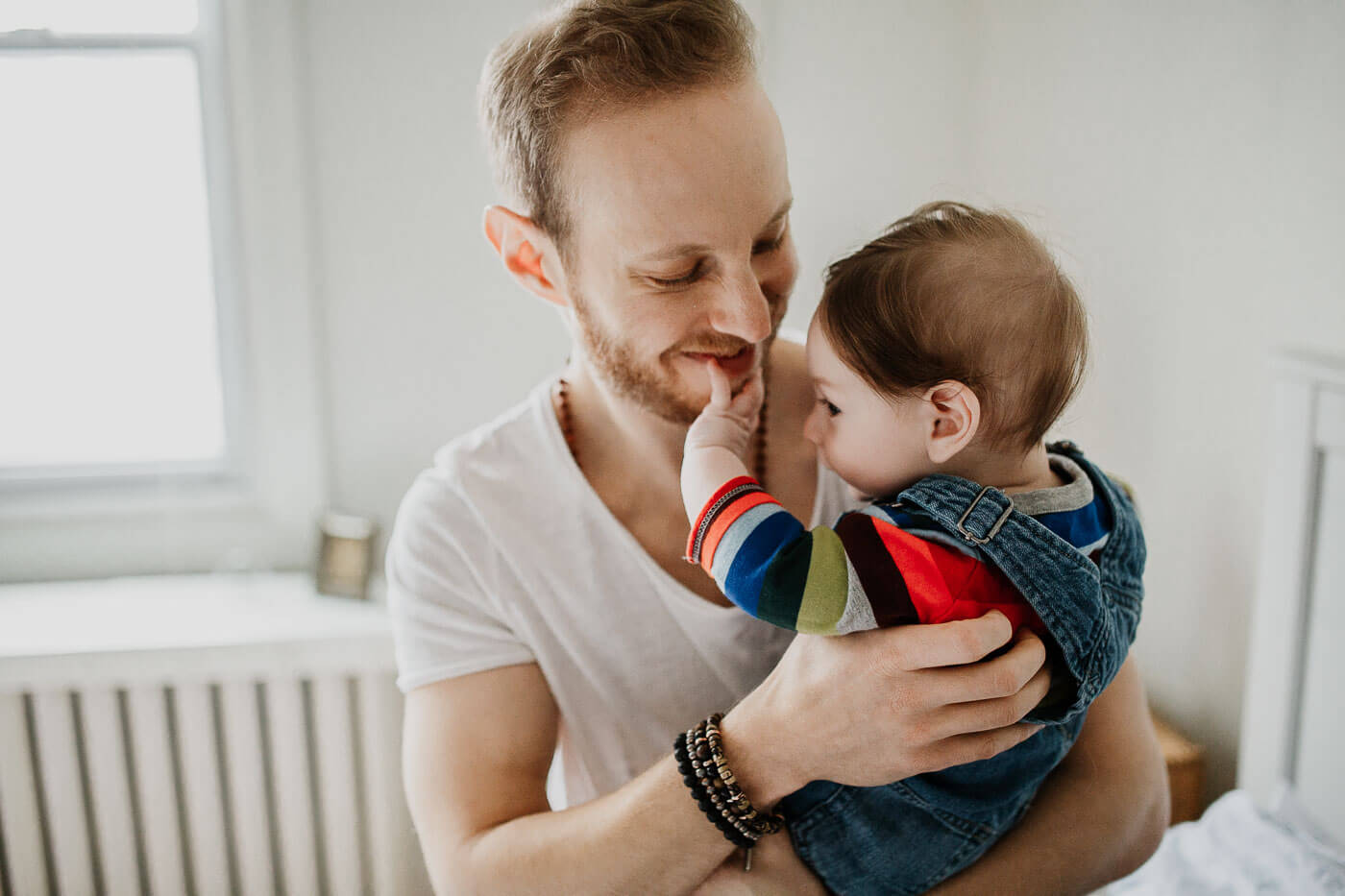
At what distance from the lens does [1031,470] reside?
38.6 inches

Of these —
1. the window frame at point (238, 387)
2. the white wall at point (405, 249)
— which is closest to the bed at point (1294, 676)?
the white wall at point (405, 249)

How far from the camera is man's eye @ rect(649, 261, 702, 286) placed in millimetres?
1045

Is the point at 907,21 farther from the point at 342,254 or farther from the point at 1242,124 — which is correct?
the point at 342,254

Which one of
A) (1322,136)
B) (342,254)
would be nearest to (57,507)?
(342,254)

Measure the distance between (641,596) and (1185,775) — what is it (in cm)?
107

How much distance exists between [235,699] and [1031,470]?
4.95ft

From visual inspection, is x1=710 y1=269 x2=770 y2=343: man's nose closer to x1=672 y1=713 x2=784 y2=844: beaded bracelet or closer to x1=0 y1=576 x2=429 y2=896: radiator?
x1=672 y1=713 x2=784 y2=844: beaded bracelet

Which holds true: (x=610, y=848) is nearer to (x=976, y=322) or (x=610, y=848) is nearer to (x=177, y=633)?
(x=976, y=322)

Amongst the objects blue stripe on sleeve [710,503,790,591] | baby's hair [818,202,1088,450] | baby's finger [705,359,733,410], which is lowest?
blue stripe on sleeve [710,503,790,591]

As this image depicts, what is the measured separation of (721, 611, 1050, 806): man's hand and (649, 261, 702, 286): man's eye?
15.5 inches

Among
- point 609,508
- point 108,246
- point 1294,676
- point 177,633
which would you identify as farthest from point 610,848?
point 108,246

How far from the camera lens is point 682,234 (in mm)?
998

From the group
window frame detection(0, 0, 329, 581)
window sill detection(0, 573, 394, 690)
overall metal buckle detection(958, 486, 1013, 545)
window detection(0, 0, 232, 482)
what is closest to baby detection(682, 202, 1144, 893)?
overall metal buckle detection(958, 486, 1013, 545)

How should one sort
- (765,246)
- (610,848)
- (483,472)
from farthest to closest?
(483,472) < (765,246) < (610,848)
